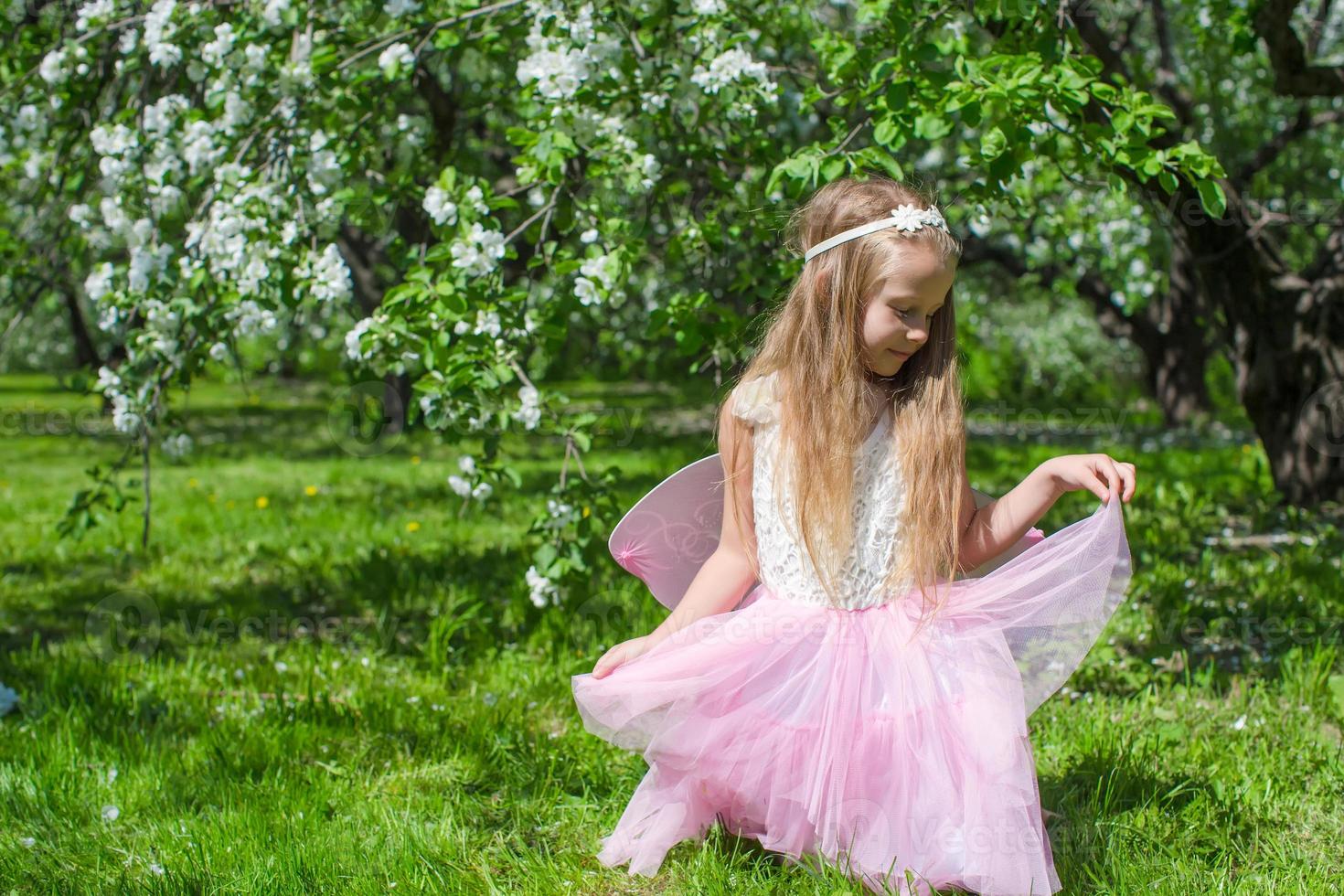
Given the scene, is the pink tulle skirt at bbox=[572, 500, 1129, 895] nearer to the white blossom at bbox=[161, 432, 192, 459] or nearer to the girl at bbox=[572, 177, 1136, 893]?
the girl at bbox=[572, 177, 1136, 893]

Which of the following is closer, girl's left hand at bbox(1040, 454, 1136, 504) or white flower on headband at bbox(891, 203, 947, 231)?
girl's left hand at bbox(1040, 454, 1136, 504)

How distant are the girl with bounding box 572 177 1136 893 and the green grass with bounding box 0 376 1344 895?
7.0 inches

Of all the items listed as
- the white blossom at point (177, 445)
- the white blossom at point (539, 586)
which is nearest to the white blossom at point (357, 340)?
the white blossom at point (539, 586)

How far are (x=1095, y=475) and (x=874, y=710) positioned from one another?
1.83ft

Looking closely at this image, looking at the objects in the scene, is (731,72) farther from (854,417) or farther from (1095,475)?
(1095,475)

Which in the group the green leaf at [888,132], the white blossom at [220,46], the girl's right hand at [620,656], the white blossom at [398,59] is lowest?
the girl's right hand at [620,656]

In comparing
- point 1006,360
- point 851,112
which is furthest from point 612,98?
point 1006,360

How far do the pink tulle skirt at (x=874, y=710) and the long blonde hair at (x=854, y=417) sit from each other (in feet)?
0.33

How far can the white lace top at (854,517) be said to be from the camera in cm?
214

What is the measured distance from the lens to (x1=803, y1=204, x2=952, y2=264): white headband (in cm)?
204

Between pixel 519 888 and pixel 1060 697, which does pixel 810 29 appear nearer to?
pixel 1060 697

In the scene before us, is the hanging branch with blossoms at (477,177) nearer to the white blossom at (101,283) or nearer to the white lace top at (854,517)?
the white blossom at (101,283)

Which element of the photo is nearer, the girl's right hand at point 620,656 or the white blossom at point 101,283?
the girl's right hand at point 620,656

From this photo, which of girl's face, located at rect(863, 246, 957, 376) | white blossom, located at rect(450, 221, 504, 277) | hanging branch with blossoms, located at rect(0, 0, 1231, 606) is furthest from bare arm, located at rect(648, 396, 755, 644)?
white blossom, located at rect(450, 221, 504, 277)
